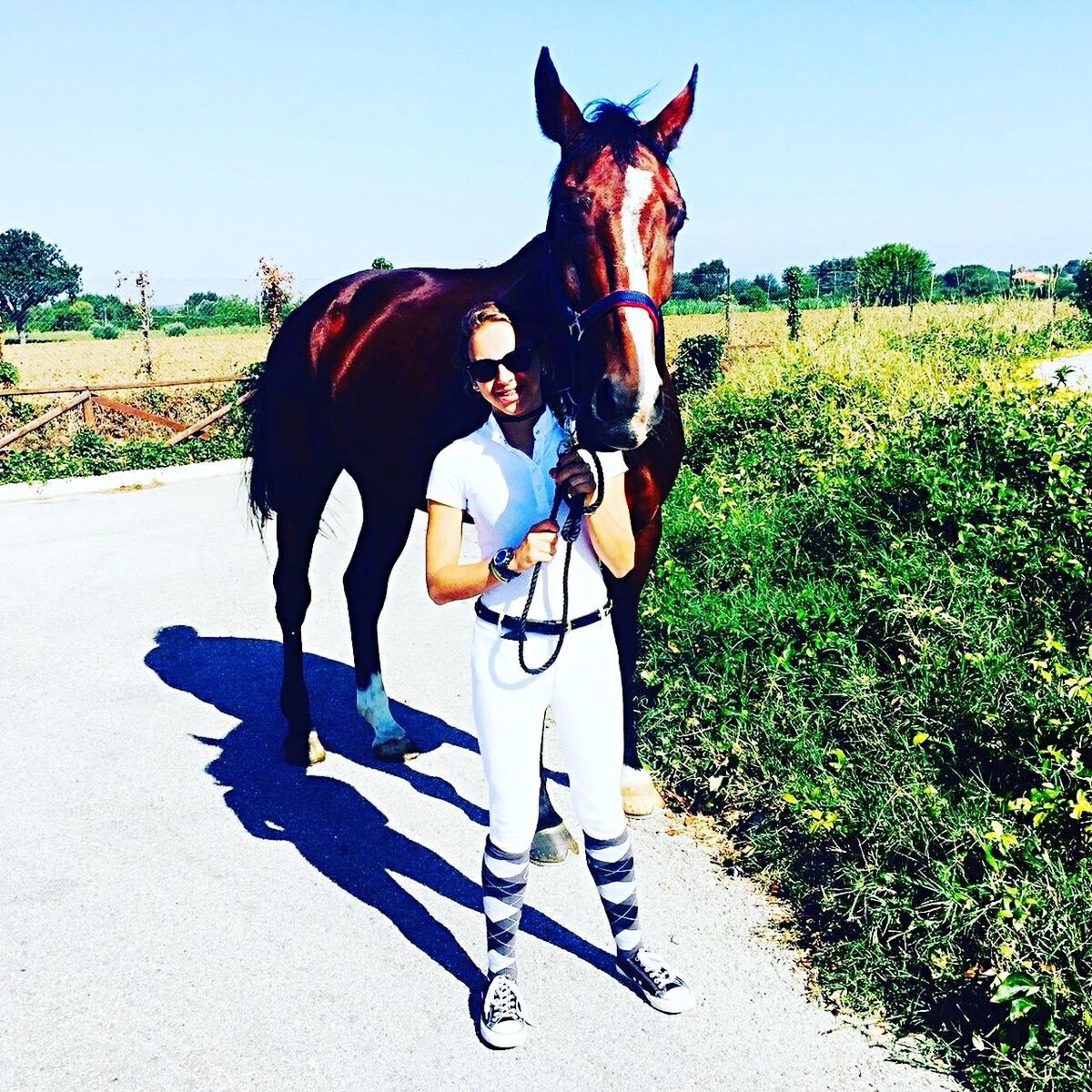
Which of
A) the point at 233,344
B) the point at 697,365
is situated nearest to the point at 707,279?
the point at 233,344

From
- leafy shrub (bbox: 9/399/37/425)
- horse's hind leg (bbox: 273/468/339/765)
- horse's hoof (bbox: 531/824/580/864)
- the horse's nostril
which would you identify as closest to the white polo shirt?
the horse's nostril

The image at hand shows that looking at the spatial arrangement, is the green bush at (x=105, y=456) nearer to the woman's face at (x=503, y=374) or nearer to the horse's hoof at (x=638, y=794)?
the horse's hoof at (x=638, y=794)

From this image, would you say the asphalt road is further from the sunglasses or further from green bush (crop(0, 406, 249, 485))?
green bush (crop(0, 406, 249, 485))

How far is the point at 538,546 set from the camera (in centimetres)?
237

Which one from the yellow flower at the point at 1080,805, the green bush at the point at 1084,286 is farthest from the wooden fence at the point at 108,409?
the green bush at the point at 1084,286

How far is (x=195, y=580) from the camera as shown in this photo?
776cm

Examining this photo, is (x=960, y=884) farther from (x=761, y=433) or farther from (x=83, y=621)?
(x=83, y=621)

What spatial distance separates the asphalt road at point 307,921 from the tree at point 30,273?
99.4 meters

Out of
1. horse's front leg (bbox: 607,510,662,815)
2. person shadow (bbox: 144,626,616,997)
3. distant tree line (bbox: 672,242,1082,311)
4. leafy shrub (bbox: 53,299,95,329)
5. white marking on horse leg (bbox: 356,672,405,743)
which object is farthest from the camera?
leafy shrub (bbox: 53,299,95,329)

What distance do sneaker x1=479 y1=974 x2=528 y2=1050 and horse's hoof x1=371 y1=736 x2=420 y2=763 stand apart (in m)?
1.84

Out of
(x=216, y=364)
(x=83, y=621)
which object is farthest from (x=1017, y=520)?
(x=216, y=364)

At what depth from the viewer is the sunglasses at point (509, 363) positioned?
2.50 m

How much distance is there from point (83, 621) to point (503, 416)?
5197 millimetres

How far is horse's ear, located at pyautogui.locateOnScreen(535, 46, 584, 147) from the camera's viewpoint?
2896mm
